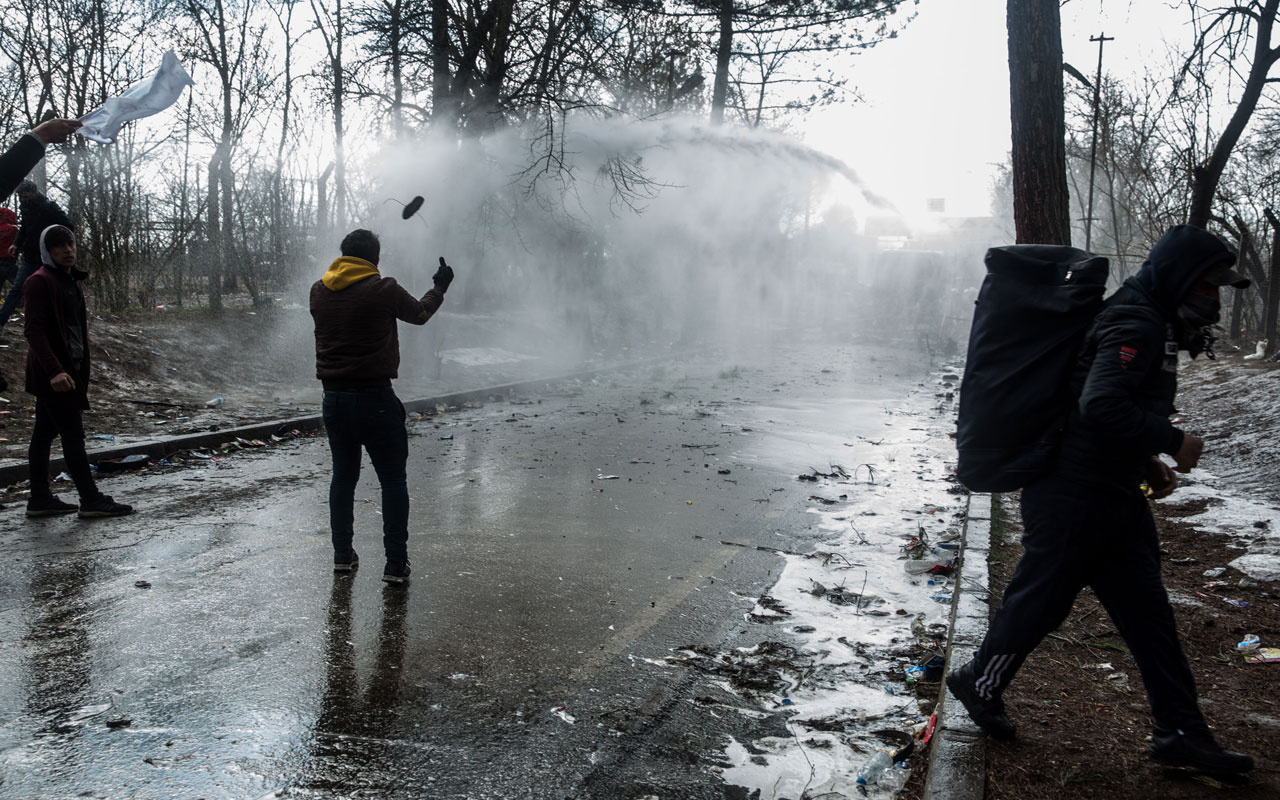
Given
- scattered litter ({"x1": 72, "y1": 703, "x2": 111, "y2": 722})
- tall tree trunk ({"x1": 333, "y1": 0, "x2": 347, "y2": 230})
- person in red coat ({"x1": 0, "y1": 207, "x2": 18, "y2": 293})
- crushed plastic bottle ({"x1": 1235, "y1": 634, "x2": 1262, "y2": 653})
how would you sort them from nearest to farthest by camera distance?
1. scattered litter ({"x1": 72, "y1": 703, "x2": 111, "y2": 722})
2. crushed plastic bottle ({"x1": 1235, "y1": 634, "x2": 1262, "y2": 653})
3. person in red coat ({"x1": 0, "y1": 207, "x2": 18, "y2": 293})
4. tall tree trunk ({"x1": 333, "y1": 0, "x2": 347, "y2": 230})

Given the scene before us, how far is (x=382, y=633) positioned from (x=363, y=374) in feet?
4.23

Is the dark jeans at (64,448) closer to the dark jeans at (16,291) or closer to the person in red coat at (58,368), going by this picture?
the person in red coat at (58,368)

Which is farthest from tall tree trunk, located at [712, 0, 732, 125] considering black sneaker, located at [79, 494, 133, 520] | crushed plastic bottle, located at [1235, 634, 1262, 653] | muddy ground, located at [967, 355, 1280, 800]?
crushed plastic bottle, located at [1235, 634, 1262, 653]

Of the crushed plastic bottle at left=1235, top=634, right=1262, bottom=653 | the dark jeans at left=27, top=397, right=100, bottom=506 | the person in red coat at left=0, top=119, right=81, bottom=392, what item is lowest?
the crushed plastic bottle at left=1235, top=634, right=1262, bottom=653

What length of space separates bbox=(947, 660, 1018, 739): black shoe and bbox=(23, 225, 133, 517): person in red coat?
525 centimetres

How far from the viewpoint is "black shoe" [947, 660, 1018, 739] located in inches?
120

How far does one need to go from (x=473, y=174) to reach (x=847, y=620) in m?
11.7

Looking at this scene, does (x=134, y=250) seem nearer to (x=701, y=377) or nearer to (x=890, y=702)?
(x=701, y=377)

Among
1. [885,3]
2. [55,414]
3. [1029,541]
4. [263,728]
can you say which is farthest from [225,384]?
[885,3]

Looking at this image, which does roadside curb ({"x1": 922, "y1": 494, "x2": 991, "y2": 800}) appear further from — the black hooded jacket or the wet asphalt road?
the black hooded jacket

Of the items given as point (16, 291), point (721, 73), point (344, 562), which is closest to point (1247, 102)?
point (721, 73)

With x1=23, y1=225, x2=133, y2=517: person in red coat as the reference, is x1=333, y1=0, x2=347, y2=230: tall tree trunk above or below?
above

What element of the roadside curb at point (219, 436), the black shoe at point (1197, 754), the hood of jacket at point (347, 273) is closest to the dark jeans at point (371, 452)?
the hood of jacket at point (347, 273)

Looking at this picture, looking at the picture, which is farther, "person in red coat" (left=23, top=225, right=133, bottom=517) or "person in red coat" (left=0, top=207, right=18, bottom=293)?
"person in red coat" (left=0, top=207, right=18, bottom=293)
